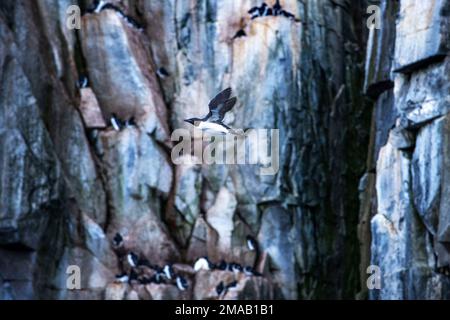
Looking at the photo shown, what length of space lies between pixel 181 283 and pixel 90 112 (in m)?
5.72

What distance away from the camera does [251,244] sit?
37.3m

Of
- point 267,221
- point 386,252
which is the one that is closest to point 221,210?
point 267,221

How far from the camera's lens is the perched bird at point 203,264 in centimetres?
3631

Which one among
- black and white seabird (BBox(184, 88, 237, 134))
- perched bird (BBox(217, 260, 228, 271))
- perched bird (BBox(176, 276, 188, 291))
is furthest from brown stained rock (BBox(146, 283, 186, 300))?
black and white seabird (BBox(184, 88, 237, 134))

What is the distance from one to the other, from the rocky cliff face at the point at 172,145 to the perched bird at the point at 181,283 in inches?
12.9

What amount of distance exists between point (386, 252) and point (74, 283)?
8892 millimetres

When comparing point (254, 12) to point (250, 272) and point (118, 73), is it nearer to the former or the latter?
point (118, 73)

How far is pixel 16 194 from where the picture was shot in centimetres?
3484

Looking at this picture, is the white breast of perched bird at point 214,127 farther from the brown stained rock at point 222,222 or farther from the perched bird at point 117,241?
the brown stained rock at point 222,222

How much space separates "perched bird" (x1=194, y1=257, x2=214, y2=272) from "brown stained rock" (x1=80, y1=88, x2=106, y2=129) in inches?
187

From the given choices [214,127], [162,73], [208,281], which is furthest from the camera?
[162,73]

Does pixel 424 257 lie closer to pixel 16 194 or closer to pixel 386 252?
pixel 386 252

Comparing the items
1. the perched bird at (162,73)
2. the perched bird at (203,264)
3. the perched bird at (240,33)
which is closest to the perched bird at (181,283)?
the perched bird at (203,264)

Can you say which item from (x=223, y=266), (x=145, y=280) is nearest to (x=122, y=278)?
(x=145, y=280)
